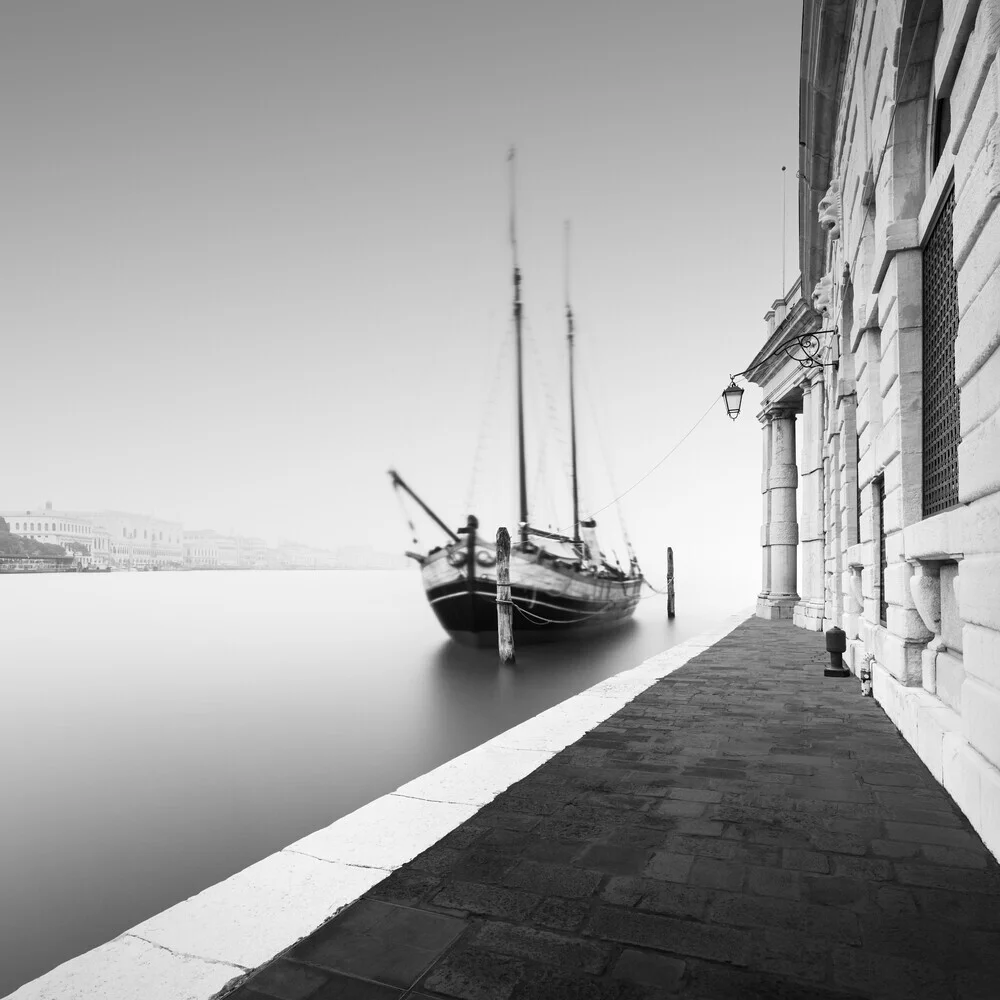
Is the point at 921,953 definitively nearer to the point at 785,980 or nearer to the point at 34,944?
the point at 785,980

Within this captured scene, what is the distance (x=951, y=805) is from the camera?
4.07 metres

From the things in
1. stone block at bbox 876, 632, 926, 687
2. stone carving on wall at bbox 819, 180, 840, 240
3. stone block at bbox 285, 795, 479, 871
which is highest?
stone carving on wall at bbox 819, 180, 840, 240

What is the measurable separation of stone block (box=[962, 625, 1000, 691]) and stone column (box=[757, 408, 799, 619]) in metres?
15.5

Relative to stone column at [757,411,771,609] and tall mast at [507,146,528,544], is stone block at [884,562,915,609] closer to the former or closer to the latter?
stone column at [757,411,771,609]

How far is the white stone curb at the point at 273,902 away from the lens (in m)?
2.61

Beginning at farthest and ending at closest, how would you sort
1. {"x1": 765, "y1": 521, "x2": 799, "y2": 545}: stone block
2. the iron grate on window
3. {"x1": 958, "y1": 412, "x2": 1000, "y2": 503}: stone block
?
{"x1": 765, "y1": 521, "x2": 799, "y2": 545}: stone block, the iron grate on window, {"x1": 958, "y1": 412, "x2": 1000, "y2": 503}: stone block

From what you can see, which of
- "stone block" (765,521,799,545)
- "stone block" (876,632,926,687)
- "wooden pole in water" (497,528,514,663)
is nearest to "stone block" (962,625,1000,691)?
"stone block" (876,632,926,687)

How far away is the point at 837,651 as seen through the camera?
895 centimetres

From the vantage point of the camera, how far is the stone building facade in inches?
133

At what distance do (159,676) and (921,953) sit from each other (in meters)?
22.1

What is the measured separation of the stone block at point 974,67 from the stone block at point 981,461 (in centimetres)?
146

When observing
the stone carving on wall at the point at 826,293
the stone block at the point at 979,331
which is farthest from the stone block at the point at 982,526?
the stone carving on wall at the point at 826,293

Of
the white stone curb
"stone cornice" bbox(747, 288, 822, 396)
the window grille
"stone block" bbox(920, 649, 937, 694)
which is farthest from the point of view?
"stone cornice" bbox(747, 288, 822, 396)

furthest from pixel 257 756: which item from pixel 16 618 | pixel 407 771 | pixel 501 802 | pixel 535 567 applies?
pixel 16 618
